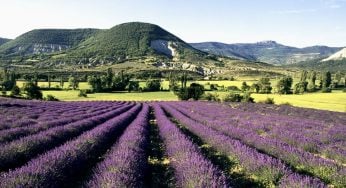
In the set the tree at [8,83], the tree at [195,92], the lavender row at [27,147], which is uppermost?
the tree at [8,83]

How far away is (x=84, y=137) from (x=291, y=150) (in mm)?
6387

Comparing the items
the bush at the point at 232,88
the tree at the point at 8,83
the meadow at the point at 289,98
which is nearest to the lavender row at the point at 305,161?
the meadow at the point at 289,98

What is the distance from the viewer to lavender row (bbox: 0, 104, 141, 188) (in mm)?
5722

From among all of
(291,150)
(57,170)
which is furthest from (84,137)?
(291,150)

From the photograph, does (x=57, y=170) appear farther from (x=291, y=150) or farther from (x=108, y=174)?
(x=291, y=150)

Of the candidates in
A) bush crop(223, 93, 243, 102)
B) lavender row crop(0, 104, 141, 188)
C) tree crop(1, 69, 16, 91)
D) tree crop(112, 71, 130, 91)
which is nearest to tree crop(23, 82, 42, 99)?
tree crop(1, 69, 16, 91)

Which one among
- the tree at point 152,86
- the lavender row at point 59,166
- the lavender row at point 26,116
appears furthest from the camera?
A: the tree at point 152,86

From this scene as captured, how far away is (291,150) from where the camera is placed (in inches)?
417

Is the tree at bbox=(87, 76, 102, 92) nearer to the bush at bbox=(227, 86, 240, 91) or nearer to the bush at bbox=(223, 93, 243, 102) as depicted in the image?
the bush at bbox=(227, 86, 240, 91)

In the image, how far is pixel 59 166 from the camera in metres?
7.25

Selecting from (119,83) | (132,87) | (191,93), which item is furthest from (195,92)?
(119,83)

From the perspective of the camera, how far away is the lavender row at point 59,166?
572 cm

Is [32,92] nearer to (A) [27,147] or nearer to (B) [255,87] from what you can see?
(B) [255,87]

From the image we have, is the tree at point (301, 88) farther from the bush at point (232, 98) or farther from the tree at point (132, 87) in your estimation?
the tree at point (132, 87)
